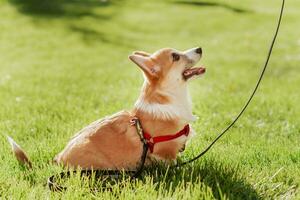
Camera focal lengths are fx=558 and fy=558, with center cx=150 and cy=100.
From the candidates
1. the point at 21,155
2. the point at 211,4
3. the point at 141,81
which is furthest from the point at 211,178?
the point at 211,4

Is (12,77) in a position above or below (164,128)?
below

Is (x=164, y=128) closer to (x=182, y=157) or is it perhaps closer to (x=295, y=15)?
(x=182, y=157)

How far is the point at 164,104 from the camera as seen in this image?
4707 mm

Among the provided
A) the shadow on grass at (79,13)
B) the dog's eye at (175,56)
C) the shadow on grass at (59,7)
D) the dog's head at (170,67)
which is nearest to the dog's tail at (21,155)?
the dog's head at (170,67)

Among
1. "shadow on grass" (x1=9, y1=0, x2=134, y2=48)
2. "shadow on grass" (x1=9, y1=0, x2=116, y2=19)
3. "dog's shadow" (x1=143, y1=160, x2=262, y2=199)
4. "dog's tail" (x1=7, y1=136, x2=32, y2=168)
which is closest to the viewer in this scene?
"dog's shadow" (x1=143, y1=160, x2=262, y2=199)

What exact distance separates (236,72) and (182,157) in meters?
7.85

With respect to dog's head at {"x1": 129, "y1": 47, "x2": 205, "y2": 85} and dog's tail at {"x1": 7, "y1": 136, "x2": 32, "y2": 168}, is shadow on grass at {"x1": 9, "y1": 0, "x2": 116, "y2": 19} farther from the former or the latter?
dog's head at {"x1": 129, "y1": 47, "x2": 205, "y2": 85}

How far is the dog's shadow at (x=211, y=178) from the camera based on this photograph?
4277 mm

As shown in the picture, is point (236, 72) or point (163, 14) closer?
point (236, 72)

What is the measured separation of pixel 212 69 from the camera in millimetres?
13148

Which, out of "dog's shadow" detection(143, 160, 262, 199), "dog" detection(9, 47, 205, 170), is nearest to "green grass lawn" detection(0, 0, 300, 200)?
"dog's shadow" detection(143, 160, 262, 199)

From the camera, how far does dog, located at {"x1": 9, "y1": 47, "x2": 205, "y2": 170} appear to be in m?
4.62

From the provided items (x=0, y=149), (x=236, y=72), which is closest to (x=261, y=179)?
(x=0, y=149)

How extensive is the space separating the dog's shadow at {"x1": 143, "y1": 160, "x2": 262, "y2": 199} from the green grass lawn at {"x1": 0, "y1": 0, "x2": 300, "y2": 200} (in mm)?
11
